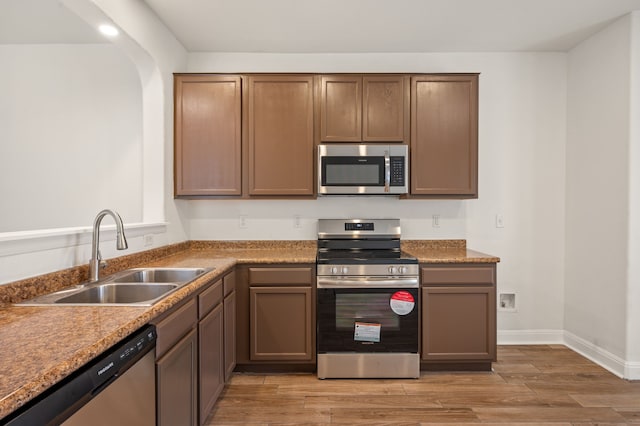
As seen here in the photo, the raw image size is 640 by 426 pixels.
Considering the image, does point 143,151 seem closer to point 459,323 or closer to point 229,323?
point 229,323

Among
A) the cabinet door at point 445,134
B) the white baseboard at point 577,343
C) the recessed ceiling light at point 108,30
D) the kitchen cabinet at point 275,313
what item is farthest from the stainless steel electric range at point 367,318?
the recessed ceiling light at point 108,30

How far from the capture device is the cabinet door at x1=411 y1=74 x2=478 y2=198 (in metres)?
3.07

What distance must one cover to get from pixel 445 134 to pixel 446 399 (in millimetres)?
1953

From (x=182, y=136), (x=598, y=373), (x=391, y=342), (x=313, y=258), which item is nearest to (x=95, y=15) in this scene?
(x=182, y=136)

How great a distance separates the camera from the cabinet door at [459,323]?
9.20ft

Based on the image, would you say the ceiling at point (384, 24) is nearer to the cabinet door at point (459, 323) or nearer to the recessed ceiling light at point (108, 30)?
the recessed ceiling light at point (108, 30)

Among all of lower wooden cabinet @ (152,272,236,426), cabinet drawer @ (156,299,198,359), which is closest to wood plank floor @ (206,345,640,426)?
lower wooden cabinet @ (152,272,236,426)

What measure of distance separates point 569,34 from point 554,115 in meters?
0.67

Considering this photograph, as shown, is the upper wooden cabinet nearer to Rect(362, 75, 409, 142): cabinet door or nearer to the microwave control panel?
Rect(362, 75, 409, 142): cabinet door

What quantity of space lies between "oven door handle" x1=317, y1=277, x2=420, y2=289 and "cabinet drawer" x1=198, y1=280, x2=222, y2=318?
79 cm

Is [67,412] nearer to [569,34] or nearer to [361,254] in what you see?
[361,254]

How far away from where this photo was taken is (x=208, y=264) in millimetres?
2477

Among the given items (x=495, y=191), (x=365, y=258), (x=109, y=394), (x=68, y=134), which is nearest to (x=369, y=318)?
(x=365, y=258)

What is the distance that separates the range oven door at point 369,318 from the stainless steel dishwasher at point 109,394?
Answer: 1.48m
